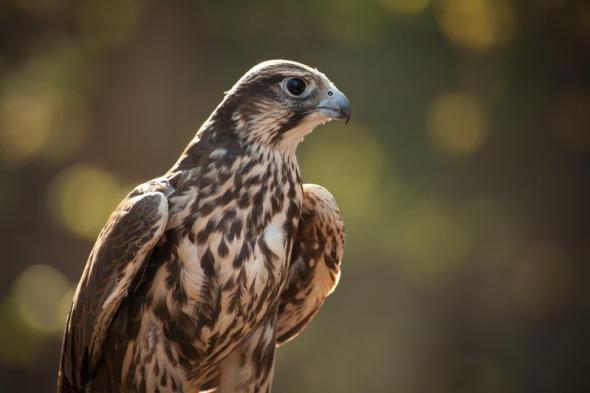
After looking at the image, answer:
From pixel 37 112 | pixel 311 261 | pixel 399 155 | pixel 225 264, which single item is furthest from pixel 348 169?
pixel 225 264

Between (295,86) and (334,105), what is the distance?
17 cm

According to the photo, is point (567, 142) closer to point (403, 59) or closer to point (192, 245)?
point (403, 59)

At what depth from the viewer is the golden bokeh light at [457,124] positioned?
6887 millimetres

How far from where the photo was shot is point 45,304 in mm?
5480

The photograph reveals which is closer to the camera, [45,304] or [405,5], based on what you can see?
[45,304]

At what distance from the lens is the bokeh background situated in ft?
21.5

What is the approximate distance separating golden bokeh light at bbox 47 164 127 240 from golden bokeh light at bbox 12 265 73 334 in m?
0.41

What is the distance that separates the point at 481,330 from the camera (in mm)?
7574

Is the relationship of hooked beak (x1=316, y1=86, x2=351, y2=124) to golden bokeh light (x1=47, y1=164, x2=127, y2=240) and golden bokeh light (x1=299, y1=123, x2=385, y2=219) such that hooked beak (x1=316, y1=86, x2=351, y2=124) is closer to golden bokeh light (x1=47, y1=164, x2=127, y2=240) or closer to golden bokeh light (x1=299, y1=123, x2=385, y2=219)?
golden bokeh light (x1=47, y1=164, x2=127, y2=240)

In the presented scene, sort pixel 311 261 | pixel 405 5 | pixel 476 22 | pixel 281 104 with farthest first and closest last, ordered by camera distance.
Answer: pixel 476 22, pixel 405 5, pixel 311 261, pixel 281 104

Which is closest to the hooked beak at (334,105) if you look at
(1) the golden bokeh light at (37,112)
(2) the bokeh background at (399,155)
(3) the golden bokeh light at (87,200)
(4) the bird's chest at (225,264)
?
(4) the bird's chest at (225,264)

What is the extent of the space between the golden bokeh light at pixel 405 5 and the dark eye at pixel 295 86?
10.1 feet

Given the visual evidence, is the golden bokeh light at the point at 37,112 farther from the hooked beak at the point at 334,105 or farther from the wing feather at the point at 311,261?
the hooked beak at the point at 334,105

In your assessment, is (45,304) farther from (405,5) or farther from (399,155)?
(405,5)
